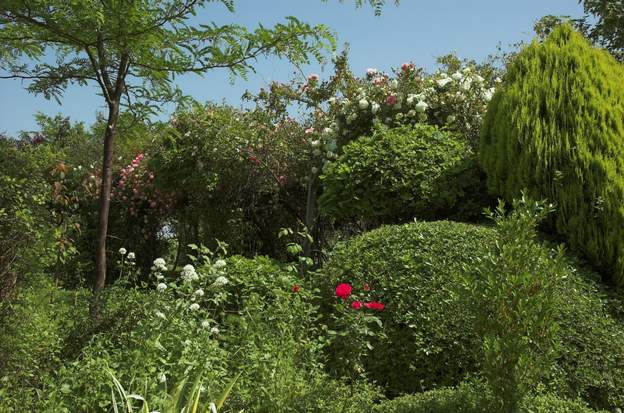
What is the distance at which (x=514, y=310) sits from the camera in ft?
11.6

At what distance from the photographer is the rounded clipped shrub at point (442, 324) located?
4.55 m

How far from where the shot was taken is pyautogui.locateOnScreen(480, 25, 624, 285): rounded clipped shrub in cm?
546

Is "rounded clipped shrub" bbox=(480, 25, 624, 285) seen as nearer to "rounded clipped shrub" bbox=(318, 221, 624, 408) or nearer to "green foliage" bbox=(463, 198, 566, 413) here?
"rounded clipped shrub" bbox=(318, 221, 624, 408)

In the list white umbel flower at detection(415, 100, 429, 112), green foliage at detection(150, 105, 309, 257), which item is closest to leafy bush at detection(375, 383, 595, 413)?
white umbel flower at detection(415, 100, 429, 112)

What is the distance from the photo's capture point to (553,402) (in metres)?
3.98

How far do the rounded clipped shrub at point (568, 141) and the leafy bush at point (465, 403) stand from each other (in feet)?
6.13

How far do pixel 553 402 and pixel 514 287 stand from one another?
94cm

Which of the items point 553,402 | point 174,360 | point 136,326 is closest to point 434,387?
point 553,402

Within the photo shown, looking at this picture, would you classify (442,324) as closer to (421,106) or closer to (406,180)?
(406,180)

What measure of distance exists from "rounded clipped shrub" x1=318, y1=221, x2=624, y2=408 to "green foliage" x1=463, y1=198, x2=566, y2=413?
581 millimetres

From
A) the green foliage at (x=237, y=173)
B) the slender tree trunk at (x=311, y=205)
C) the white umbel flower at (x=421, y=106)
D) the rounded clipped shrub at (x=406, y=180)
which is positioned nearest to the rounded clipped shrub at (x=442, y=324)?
the rounded clipped shrub at (x=406, y=180)

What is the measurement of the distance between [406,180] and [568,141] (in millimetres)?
1621

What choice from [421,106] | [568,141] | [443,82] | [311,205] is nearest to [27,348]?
[568,141]

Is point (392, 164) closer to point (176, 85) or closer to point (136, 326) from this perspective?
point (176, 85)
